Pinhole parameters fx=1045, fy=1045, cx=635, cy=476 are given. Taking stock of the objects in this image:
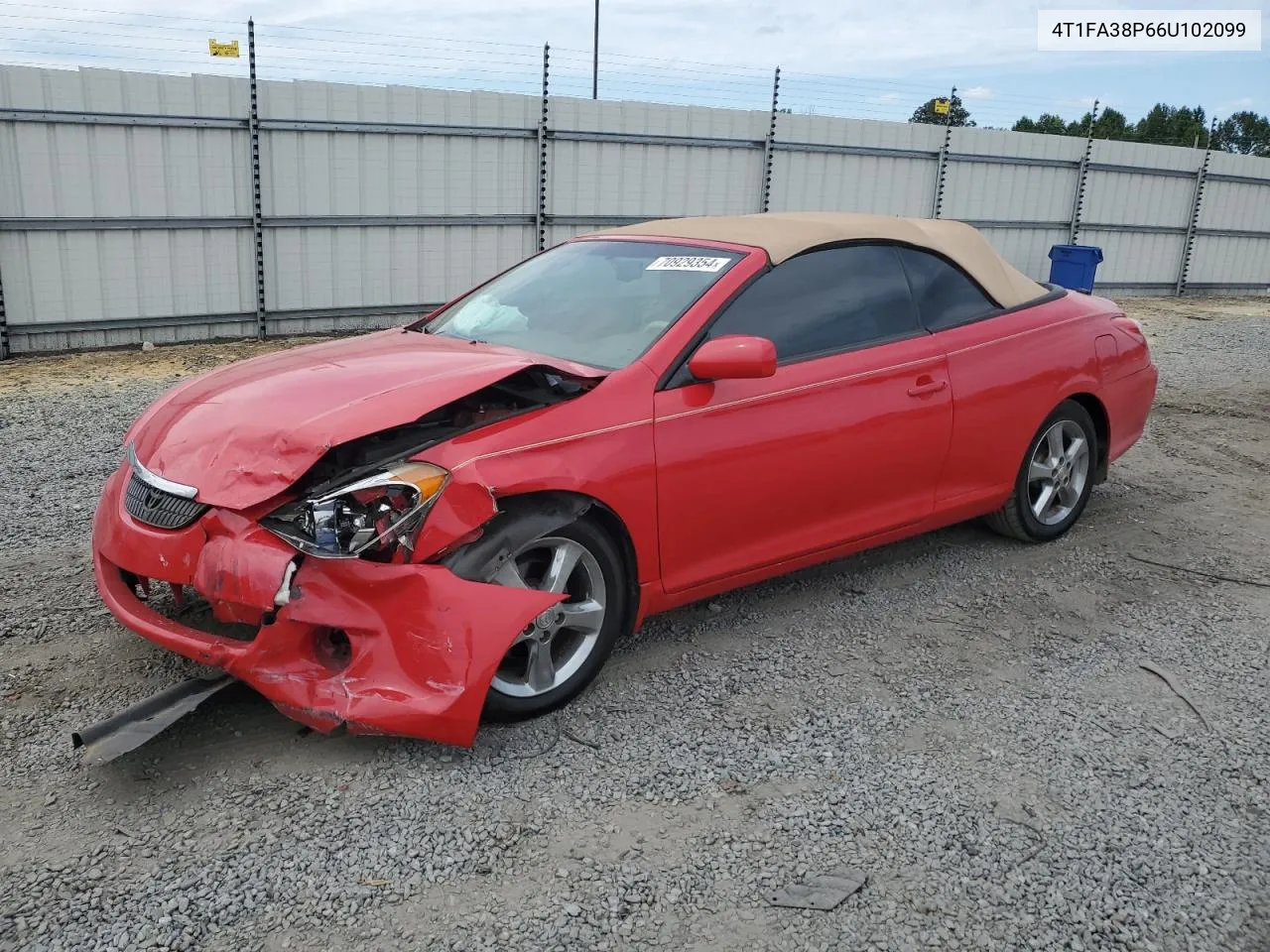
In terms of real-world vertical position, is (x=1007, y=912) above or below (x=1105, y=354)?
below

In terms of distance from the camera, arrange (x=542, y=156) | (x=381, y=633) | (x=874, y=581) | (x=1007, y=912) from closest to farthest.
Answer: (x=1007, y=912)
(x=381, y=633)
(x=874, y=581)
(x=542, y=156)

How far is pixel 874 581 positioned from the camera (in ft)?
15.4

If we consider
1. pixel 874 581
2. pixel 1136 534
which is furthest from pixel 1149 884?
pixel 1136 534

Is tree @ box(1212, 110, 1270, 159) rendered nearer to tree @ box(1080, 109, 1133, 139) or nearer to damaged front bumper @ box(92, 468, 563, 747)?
tree @ box(1080, 109, 1133, 139)

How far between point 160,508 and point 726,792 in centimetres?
189

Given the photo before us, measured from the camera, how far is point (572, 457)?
10.8 feet

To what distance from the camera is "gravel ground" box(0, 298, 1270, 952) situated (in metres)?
2.48

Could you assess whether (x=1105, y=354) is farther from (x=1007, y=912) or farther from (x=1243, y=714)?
(x=1007, y=912)

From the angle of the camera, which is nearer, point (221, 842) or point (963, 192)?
point (221, 842)

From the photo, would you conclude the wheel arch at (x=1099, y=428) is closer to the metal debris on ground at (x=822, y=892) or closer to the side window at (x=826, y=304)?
the side window at (x=826, y=304)

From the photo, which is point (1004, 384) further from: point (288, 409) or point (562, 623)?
point (288, 409)

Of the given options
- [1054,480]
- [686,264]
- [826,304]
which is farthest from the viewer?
[1054,480]

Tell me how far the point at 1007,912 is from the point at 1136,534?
3.40 meters

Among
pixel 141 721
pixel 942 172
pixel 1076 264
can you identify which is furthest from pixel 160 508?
pixel 1076 264
